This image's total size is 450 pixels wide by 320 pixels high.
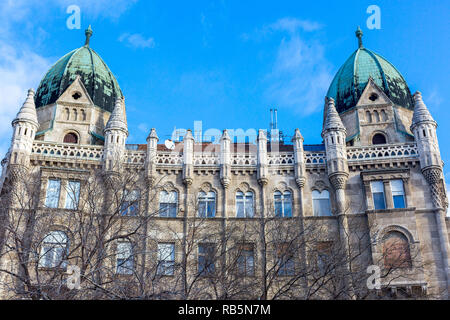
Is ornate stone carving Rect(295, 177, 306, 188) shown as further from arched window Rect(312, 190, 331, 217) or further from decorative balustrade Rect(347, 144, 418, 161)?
decorative balustrade Rect(347, 144, 418, 161)

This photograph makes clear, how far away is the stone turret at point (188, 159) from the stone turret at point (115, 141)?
4.42 m

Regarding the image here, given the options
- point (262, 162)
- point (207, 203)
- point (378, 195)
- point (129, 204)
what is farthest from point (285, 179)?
point (129, 204)

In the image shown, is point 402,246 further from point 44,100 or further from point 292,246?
point 44,100

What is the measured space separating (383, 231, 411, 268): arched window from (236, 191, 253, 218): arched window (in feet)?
29.9

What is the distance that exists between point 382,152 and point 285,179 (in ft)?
23.3

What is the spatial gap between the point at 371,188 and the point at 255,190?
312 inches

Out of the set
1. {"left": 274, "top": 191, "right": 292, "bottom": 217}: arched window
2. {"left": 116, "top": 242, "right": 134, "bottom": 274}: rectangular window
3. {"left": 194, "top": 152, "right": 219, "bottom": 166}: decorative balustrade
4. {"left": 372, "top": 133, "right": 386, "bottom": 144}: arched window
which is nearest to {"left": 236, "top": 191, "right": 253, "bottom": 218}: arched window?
{"left": 274, "top": 191, "right": 292, "bottom": 217}: arched window

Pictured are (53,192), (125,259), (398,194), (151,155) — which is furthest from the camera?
(151,155)

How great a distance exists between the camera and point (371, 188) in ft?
129

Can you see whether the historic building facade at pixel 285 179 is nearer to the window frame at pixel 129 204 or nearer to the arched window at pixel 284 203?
the arched window at pixel 284 203

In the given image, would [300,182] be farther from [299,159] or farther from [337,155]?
[337,155]

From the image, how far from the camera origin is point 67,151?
40.1m

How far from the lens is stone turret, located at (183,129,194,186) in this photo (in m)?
39.9

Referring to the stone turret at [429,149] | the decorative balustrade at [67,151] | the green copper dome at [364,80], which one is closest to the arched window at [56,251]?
the decorative balustrade at [67,151]
